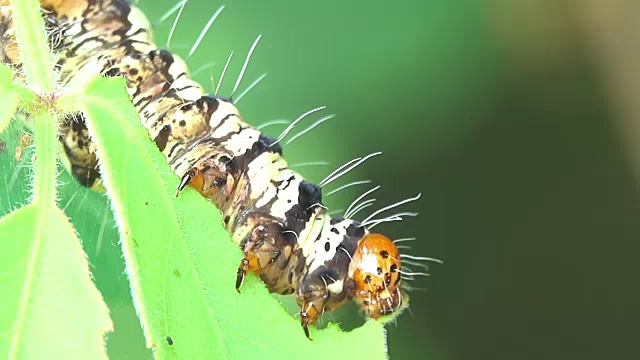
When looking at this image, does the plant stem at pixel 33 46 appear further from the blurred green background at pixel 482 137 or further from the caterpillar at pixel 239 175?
the blurred green background at pixel 482 137

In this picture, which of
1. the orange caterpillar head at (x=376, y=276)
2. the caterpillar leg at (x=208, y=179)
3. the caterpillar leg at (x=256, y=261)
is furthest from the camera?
the orange caterpillar head at (x=376, y=276)

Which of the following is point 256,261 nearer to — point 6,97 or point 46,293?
point 46,293

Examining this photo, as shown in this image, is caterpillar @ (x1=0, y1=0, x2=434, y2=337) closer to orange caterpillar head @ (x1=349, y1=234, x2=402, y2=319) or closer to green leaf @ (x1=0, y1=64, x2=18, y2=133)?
orange caterpillar head @ (x1=349, y1=234, x2=402, y2=319)

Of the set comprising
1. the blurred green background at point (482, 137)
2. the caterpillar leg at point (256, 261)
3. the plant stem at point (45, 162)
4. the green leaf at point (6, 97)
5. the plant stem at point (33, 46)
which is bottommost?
the blurred green background at point (482, 137)

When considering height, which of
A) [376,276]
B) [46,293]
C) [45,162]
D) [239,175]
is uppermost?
[45,162]

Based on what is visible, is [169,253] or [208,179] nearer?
[169,253]

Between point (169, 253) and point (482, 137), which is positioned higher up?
point (169, 253)

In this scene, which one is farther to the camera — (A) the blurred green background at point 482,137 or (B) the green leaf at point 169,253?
(A) the blurred green background at point 482,137

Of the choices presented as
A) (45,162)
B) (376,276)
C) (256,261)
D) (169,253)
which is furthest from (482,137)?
(45,162)

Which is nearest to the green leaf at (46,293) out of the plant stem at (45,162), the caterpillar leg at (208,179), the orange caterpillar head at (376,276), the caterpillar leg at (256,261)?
the plant stem at (45,162)
